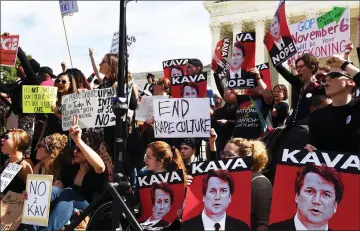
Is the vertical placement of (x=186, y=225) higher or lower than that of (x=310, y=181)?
lower

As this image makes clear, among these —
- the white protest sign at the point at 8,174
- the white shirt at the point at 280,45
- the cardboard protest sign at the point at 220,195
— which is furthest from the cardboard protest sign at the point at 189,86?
the cardboard protest sign at the point at 220,195

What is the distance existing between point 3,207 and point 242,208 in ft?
8.60

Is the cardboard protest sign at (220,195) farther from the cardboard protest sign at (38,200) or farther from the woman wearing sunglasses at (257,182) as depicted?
the cardboard protest sign at (38,200)

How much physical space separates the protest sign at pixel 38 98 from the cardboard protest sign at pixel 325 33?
332 cm

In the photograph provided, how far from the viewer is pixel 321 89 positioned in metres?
5.59

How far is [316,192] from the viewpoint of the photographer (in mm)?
3582

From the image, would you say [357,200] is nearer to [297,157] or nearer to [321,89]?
[297,157]

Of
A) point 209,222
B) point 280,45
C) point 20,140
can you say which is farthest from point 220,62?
point 209,222

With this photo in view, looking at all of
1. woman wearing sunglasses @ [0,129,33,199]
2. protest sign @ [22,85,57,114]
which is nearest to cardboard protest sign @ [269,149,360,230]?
woman wearing sunglasses @ [0,129,33,199]

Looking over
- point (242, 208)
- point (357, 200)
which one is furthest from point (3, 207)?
point (357, 200)

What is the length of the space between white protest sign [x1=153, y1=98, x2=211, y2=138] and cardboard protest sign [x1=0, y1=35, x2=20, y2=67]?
3459mm

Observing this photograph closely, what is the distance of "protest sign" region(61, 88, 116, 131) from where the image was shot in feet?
17.6

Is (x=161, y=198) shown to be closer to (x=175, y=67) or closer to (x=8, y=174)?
(x=8, y=174)

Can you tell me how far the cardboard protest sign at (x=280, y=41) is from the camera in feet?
21.0
